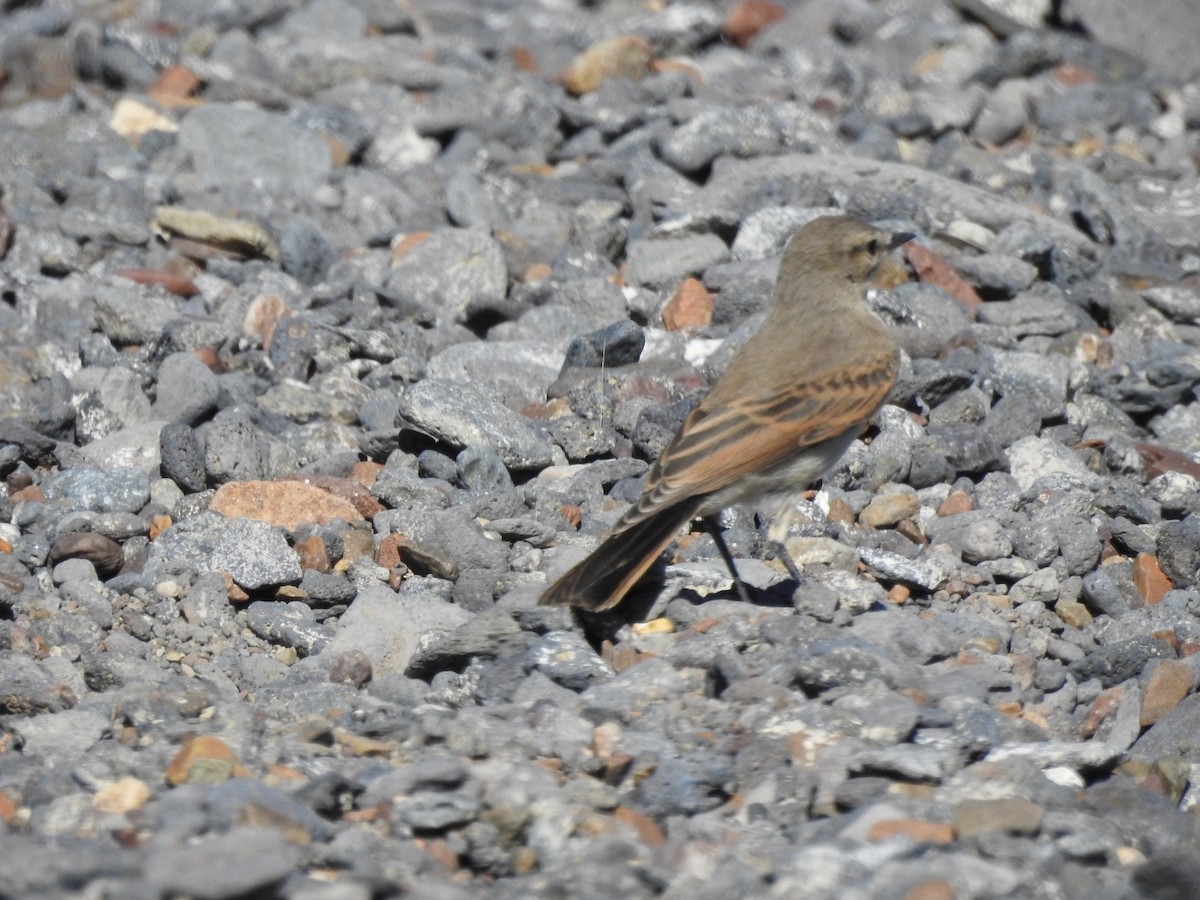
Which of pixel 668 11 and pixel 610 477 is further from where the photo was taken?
→ pixel 668 11

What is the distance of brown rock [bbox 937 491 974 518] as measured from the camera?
7527 mm

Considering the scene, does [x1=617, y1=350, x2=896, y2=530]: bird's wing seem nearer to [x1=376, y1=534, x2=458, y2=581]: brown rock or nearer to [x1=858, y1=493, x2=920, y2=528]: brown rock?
[x1=858, y1=493, x2=920, y2=528]: brown rock

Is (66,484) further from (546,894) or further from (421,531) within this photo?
(546,894)

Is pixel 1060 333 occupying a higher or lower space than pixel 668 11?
lower

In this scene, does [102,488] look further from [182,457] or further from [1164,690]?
[1164,690]

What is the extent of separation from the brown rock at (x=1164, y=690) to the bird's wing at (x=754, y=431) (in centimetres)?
156

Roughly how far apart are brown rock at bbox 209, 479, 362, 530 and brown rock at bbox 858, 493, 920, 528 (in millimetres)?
2217

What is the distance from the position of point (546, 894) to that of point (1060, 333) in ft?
19.9

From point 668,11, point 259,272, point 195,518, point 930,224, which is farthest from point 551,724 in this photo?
point 668,11

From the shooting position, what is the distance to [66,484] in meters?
7.22

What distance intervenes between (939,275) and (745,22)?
5163mm

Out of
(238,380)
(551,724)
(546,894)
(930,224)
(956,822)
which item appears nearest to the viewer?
(546,894)

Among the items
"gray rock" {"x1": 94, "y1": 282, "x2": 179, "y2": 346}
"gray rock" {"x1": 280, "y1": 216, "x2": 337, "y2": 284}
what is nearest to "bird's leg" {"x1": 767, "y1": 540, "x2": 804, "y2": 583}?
"gray rock" {"x1": 94, "y1": 282, "x2": 179, "y2": 346}

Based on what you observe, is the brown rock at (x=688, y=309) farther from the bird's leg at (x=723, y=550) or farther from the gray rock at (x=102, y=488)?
the gray rock at (x=102, y=488)
